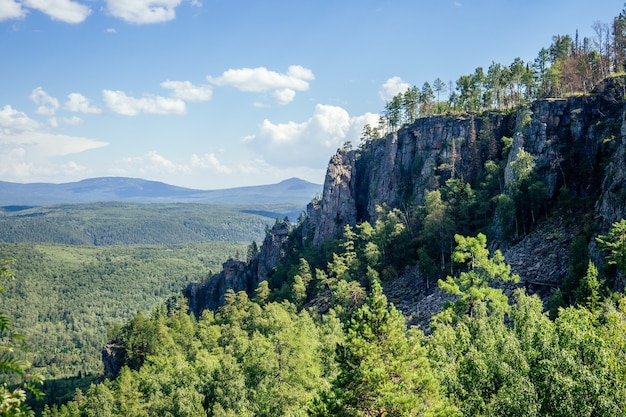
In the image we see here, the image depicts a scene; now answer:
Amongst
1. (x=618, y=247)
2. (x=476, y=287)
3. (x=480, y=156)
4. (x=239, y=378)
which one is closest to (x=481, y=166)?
(x=480, y=156)

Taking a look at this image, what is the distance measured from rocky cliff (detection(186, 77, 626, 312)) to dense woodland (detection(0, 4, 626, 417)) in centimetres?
303

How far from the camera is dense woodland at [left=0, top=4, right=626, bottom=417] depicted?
1966 cm

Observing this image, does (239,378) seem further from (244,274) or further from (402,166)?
(244,274)

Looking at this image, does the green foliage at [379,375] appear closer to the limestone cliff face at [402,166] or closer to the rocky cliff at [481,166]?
the rocky cliff at [481,166]

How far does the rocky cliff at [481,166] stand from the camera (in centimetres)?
5506

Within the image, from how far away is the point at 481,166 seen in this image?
283 feet

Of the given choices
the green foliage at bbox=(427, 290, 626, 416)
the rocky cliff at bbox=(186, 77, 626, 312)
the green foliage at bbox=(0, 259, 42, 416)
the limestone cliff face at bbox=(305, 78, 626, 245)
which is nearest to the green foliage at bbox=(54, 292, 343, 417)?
the green foliage at bbox=(427, 290, 626, 416)

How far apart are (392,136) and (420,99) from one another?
2133cm

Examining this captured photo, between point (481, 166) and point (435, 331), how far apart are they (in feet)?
194

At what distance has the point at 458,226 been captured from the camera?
241 ft

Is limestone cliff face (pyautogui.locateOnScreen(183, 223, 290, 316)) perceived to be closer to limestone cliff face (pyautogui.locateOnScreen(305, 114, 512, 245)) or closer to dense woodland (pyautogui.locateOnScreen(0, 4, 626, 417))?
dense woodland (pyautogui.locateOnScreen(0, 4, 626, 417))

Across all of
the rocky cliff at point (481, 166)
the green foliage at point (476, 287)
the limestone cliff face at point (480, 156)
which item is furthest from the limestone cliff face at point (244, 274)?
the green foliage at point (476, 287)

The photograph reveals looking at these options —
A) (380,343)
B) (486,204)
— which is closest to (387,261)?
(486,204)

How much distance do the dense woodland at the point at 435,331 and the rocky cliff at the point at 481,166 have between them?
119 inches
